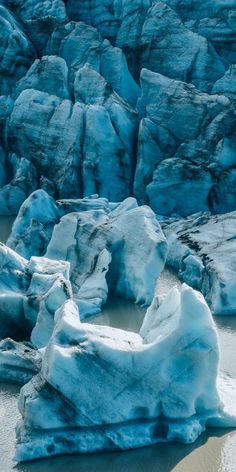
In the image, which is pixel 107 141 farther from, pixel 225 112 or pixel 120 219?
pixel 120 219

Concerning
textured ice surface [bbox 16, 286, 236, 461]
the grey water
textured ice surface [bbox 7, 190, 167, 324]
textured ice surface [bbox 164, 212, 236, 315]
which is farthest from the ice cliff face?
the grey water

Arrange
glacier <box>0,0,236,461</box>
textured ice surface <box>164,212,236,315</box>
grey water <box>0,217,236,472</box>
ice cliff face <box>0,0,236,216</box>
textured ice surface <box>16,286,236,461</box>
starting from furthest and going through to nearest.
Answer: ice cliff face <box>0,0,236,216</box> < textured ice surface <box>164,212,236,315</box> < glacier <box>0,0,236,461</box> < textured ice surface <box>16,286,236,461</box> < grey water <box>0,217,236,472</box>

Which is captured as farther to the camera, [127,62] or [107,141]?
[127,62]

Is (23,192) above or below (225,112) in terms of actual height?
below

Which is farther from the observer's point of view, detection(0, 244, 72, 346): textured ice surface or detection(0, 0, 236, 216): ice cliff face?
detection(0, 0, 236, 216): ice cliff face

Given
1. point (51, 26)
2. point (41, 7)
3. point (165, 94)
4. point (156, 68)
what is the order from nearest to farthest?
1. point (165, 94)
2. point (156, 68)
3. point (51, 26)
4. point (41, 7)

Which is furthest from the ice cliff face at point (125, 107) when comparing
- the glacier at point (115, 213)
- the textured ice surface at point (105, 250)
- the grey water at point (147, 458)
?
the grey water at point (147, 458)

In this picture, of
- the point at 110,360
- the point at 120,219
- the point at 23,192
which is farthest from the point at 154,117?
the point at 110,360

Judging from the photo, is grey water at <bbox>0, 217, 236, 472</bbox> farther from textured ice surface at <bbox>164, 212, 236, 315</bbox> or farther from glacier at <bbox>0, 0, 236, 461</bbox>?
textured ice surface at <bbox>164, 212, 236, 315</bbox>
